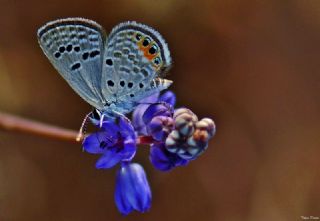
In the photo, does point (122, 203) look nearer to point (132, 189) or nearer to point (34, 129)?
point (132, 189)

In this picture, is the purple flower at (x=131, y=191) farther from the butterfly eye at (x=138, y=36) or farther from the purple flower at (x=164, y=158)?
the butterfly eye at (x=138, y=36)

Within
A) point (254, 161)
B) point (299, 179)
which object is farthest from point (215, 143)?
point (299, 179)

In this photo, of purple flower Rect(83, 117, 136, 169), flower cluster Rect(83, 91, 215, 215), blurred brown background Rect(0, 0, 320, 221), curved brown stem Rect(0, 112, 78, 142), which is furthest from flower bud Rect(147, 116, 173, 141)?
blurred brown background Rect(0, 0, 320, 221)

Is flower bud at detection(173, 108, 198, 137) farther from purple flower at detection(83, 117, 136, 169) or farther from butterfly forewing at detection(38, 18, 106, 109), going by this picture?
butterfly forewing at detection(38, 18, 106, 109)

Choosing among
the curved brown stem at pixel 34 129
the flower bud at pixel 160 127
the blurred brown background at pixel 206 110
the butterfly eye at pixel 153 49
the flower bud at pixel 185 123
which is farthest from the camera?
the blurred brown background at pixel 206 110

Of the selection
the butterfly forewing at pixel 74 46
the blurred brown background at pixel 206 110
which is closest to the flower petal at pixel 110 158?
the butterfly forewing at pixel 74 46
